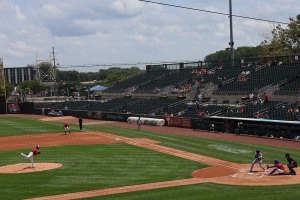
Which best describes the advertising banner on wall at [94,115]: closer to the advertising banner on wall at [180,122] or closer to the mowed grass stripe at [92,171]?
the advertising banner on wall at [180,122]

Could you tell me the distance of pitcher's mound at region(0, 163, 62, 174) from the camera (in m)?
23.2

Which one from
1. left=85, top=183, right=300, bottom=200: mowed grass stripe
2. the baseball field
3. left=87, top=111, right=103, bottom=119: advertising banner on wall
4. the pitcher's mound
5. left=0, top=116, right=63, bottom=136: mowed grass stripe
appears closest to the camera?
left=85, top=183, right=300, bottom=200: mowed grass stripe

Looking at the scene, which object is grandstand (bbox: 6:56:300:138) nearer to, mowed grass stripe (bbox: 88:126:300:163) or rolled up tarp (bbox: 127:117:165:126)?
rolled up tarp (bbox: 127:117:165:126)

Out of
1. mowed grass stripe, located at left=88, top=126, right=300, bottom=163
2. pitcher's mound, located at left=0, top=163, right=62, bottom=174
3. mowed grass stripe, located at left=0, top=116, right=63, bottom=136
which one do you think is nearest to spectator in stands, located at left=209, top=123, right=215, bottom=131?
mowed grass stripe, located at left=88, top=126, right=300, bottom=163

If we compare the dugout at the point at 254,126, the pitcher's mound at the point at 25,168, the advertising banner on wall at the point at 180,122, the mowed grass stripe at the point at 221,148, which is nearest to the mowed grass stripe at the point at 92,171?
the pitcher's mound at the point at 25,168

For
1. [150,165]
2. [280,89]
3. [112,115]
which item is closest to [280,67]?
[280,89]

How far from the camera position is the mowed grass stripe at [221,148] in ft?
85.6

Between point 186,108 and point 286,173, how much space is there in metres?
30.2

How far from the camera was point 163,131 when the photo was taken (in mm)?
43031

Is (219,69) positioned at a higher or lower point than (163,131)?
higher

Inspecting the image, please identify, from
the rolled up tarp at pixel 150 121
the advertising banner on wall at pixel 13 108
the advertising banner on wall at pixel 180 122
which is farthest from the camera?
the advertising banner on wall at pixel 13 108

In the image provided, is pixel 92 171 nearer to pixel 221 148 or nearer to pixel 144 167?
pixel 144 167

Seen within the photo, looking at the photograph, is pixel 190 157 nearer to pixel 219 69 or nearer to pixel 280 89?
pixel 280 89

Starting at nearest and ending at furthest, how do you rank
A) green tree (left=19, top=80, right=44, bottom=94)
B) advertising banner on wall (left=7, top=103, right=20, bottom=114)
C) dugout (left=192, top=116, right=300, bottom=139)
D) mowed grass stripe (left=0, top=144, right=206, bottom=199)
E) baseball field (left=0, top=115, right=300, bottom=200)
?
baseball field (left=0, top=115, right=300, bottom=200)
mowed grass stripe (left=0, top=144, right=206, bottom=199)
dugout (left=192, top=116, right=300, bottom=139)
advertising banner on wall (left=7, top=103, right=20, bottom=114)
green tree (left=19, top=80, right=44, bottom=94)
